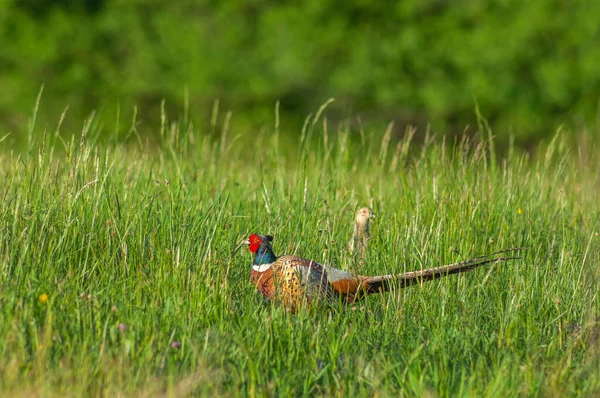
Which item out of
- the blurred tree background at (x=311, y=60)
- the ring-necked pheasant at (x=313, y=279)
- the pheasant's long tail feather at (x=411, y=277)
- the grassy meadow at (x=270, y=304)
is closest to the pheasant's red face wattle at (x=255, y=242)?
the ring-necked pheasant at (x=313, y=279)

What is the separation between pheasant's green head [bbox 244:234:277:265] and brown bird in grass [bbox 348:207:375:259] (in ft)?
1.78

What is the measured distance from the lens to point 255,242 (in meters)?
4.93

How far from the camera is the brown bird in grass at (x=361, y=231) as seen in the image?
17.7 ft

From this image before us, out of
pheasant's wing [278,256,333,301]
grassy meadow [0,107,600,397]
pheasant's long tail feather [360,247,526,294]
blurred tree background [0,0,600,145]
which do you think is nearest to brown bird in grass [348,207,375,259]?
grassy meadow [0,107,600,397]

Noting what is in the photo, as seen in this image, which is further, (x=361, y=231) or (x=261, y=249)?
(x=361, y=231)

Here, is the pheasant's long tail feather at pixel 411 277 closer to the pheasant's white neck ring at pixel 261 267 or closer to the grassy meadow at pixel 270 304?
the grassy meadow at pixel 270 304

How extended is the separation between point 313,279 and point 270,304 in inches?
10.6

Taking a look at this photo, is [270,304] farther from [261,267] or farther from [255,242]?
[255,242]

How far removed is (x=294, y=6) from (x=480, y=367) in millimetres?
13696

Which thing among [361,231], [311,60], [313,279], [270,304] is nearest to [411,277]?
[313,279]

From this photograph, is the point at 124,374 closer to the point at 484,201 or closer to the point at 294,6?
the point at 484,201

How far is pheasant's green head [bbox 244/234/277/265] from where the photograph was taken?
4.90 metres

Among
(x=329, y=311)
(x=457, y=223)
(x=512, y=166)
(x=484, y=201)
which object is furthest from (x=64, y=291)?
(x=512, y=166)

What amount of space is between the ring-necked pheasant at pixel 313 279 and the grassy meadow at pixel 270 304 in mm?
87
